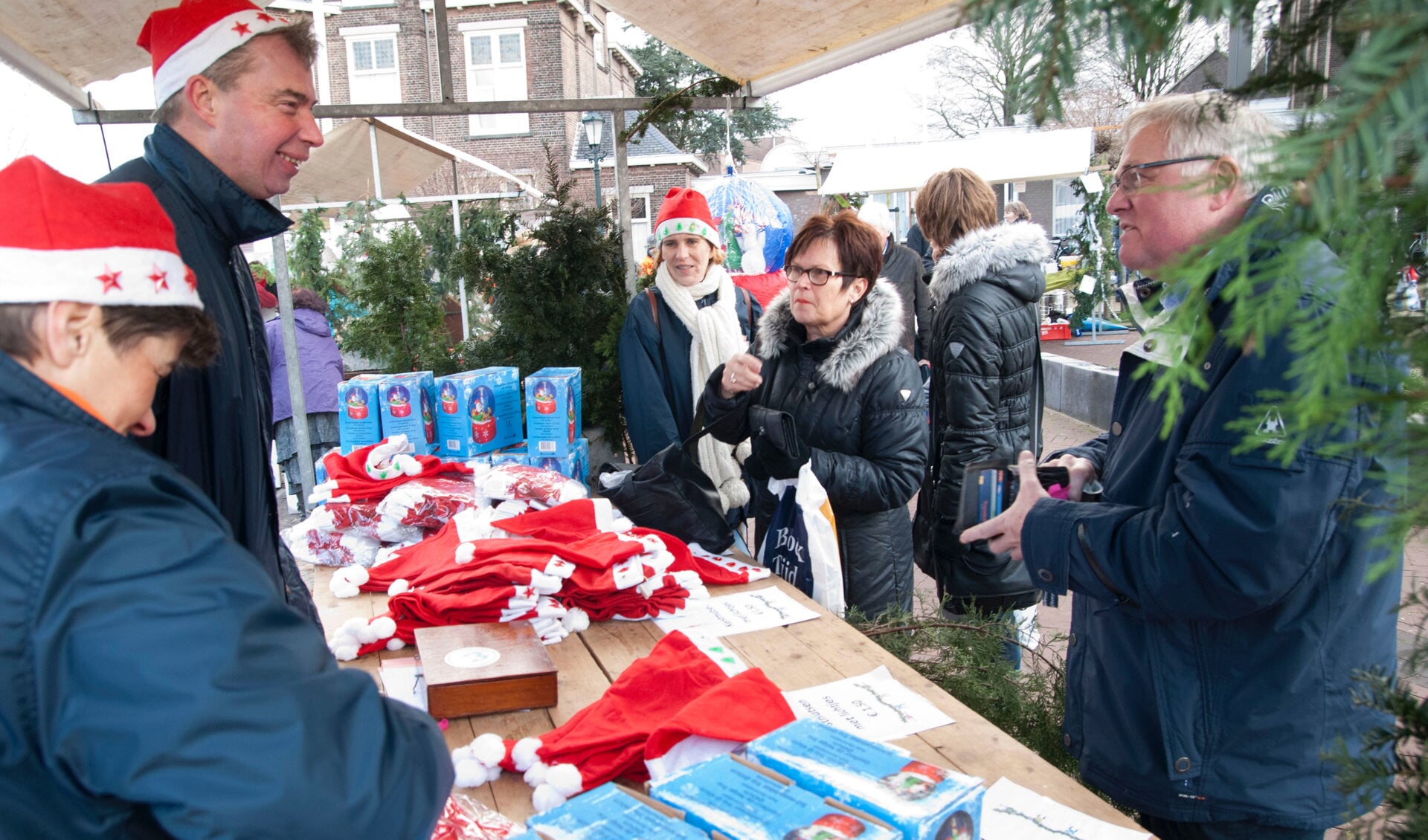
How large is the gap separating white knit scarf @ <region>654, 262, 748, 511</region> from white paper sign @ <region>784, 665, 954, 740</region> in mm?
1963

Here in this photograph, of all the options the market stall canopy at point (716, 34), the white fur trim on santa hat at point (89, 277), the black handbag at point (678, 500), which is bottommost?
the black handbag at point (678, 500)

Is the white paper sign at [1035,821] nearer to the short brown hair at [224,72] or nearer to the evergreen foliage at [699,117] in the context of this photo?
the short brown hair at [224,72]

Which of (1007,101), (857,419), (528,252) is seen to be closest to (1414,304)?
(1007,101)

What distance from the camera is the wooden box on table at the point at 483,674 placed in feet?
6.28

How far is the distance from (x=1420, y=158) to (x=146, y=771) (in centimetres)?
110

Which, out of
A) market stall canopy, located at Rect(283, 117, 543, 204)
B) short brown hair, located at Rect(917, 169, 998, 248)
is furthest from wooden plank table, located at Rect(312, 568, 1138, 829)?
market stall canopy, located at Rect(283, 117, 543, 204)

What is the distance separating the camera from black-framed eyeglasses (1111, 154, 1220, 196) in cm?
170

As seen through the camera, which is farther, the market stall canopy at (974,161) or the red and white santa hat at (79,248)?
the market stall canopy at (974,161)

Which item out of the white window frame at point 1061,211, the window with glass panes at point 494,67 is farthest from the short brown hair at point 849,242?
the window with glass panes at point 494,67

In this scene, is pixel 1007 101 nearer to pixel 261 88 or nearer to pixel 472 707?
pixel 472 707

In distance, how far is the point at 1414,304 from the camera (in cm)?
66

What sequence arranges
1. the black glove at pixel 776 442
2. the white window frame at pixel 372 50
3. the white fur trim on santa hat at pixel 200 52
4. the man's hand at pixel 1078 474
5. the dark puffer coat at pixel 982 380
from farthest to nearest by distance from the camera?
the white window frame at pixel 372 50
the dark puffer coat at pixel 982 380
the black glove at pixel 776 442
the man's hand at pixel 1078 474
the white fur trim on santa hat at pixel 200 52

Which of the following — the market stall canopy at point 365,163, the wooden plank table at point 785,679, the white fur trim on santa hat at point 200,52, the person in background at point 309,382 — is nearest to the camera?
the wooden plank table at point 785,679

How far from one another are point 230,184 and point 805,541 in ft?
5.89
